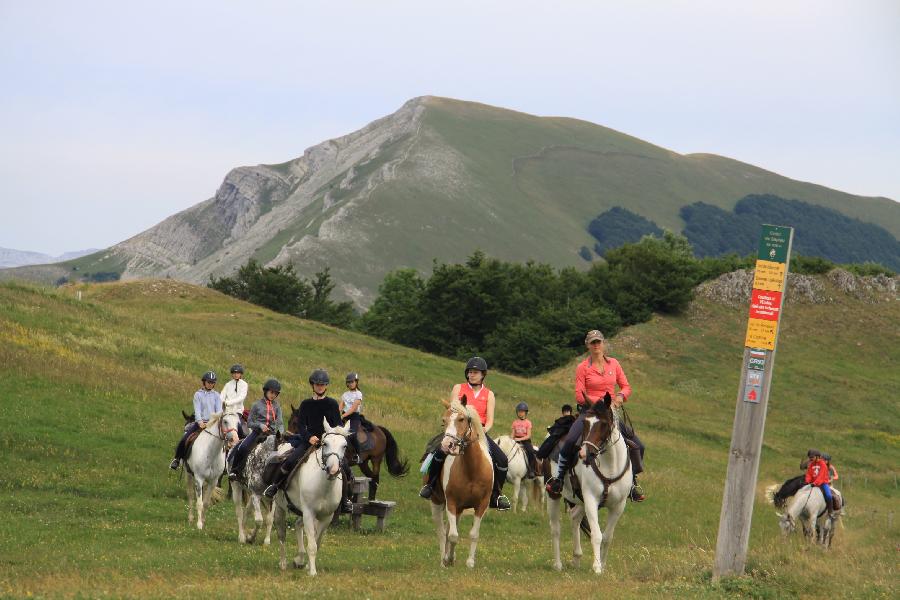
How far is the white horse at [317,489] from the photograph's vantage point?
48.6ft

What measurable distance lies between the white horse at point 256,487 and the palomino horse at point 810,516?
13.0 metres

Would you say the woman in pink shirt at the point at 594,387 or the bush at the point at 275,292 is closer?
the woman in pink shirt at the point at 594,387

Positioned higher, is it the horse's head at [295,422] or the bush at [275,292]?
the bush at [275,292]

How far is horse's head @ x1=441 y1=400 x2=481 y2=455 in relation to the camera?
1505 centimetres

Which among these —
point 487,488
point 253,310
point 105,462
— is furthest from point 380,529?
point 253,310

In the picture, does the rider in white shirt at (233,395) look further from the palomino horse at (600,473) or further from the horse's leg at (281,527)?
the palomino horse at (600,473)

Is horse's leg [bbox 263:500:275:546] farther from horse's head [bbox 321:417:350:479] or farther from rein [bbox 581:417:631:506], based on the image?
rein [bbox 581:417:631:506]

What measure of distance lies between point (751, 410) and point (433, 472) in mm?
5162

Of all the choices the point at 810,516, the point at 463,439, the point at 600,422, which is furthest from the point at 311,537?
the point at 810,516

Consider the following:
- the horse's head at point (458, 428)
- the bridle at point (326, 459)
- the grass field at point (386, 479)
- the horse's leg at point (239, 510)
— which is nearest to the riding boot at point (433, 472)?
the horse's head at point (458, 428)

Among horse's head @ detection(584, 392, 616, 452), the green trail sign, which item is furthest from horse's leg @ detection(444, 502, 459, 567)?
the green trail sign

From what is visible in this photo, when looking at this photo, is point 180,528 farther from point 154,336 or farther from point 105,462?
point 154,336

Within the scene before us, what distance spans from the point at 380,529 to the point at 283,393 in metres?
18.4

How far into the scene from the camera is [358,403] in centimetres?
2227
